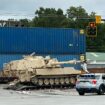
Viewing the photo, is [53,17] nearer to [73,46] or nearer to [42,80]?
[73,46]

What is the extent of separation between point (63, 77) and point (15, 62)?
4365mm

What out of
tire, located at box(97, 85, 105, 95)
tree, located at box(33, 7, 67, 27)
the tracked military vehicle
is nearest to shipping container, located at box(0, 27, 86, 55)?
the tracked military vehicle

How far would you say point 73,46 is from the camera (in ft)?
170

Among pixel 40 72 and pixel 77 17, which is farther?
pixel 77 17

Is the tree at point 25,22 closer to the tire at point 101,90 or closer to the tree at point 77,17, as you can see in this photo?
the tree at point 77,17

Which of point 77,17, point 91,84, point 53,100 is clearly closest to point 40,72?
point 91,84

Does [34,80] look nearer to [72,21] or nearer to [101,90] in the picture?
[101,90]

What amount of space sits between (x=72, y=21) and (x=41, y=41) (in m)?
59.5

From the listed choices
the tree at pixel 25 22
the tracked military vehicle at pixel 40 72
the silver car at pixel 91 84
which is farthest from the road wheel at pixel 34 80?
the tree at pixel 25 22

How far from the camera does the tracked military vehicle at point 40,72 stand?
142 ft

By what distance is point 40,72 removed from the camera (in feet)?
143

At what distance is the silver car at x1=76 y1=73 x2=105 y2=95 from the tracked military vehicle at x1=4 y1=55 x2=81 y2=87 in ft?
28.2

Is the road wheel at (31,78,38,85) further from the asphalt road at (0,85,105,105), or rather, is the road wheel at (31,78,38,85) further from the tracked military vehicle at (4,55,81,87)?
the asphalt road at (0,85,105,105)

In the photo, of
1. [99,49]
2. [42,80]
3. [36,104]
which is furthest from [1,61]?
[99,49]
